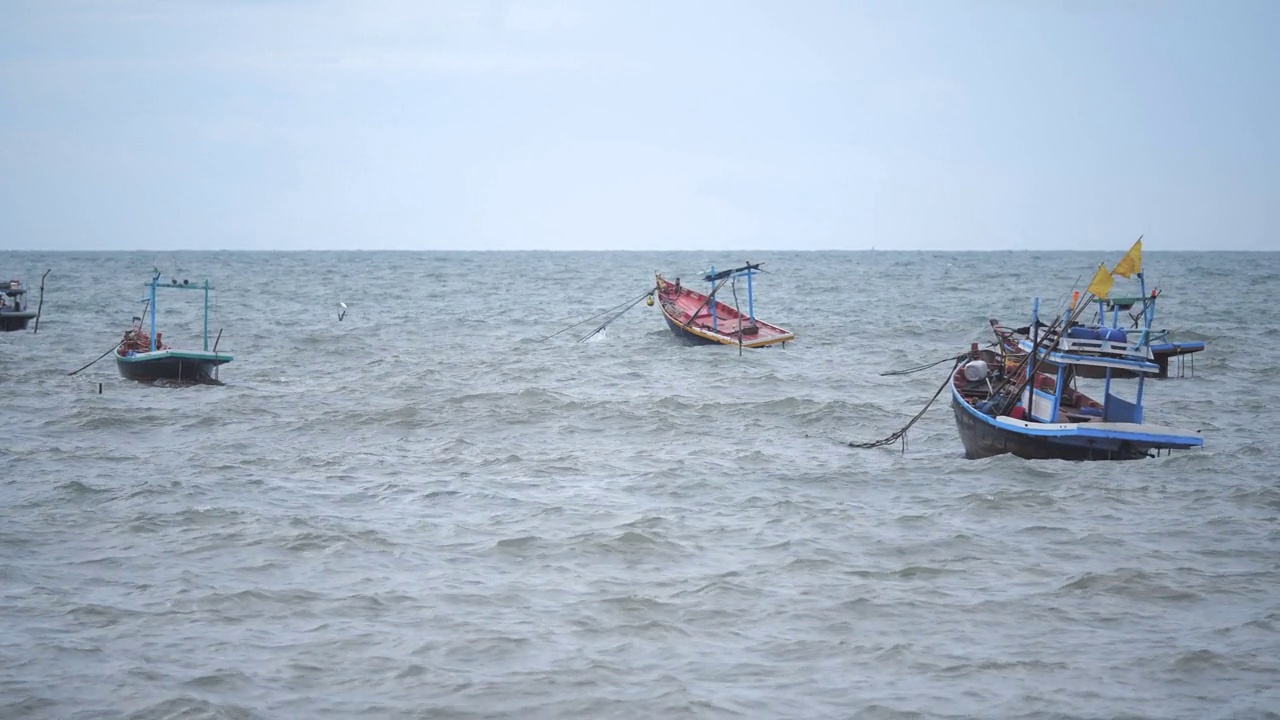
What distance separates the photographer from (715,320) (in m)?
36.9

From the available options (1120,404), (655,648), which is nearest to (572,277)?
(1120,404)

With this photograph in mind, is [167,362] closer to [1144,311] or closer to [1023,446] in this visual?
[1023,446]

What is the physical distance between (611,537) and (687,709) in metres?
4.80

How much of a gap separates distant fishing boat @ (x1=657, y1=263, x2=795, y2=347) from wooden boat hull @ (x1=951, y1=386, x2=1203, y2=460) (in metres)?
15.4

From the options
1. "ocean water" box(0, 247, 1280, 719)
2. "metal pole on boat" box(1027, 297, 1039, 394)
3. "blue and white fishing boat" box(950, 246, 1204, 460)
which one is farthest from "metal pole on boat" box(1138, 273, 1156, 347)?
"ocean water" box(0, 247, 1280, 719)

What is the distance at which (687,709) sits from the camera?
369 inches

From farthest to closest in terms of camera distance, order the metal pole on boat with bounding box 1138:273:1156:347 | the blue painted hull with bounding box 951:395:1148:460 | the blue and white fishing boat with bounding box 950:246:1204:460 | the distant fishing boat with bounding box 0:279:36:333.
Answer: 1. the distant fishing boat with bounding box 0:279:36:333
2. the metal pole on boat with bounding box 1138:273:1156:347
3. the blue painted hull with bounding box 951:395:1148:460
4. the blue and white fishing boat with bounding box 950:246:1204:460

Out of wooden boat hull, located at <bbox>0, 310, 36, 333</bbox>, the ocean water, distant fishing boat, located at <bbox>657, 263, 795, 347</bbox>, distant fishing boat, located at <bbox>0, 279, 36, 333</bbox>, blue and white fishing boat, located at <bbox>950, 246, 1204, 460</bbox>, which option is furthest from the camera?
distant fishing boat, located at <bbox>0, 279, 36, 333</bbox>

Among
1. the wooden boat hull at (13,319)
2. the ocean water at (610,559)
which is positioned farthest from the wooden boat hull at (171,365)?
the wooden boat hull at (13,319)

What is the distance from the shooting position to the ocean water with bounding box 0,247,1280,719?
9.80 meters

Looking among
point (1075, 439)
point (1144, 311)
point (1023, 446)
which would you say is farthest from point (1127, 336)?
point (1075, 439)

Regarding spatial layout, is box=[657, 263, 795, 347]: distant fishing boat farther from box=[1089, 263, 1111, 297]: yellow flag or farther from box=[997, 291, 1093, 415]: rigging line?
box=[1089, 263, 1111, 297]: yellow flag

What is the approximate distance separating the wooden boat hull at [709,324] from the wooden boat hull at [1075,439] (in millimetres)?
16116

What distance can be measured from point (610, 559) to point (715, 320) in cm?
2399
